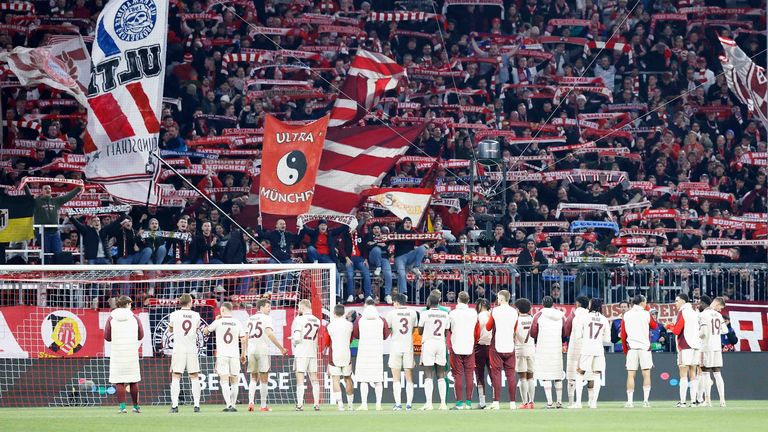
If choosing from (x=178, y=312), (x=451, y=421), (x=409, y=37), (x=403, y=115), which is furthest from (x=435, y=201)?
(x=451, y=421)

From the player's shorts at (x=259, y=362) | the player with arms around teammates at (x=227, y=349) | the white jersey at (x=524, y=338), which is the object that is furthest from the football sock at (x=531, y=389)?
the player with arms around teammates at (x=227, y=349)

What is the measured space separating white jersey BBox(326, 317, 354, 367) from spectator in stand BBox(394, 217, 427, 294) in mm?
3723

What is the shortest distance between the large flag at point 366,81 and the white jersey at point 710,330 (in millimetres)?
10266

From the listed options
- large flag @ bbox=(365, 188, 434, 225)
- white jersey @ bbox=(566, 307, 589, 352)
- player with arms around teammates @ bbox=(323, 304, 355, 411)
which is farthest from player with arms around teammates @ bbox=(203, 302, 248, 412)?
large flag @ bbox=(365, 188, 434, 225)

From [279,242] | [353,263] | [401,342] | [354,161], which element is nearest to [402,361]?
[401,342]

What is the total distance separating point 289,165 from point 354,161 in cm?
300

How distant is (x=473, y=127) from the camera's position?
3616 cm

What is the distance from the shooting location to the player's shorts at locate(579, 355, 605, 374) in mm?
23681

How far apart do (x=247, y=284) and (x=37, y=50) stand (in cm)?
663

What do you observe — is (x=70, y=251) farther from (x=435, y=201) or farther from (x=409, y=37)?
(x=409, y=37)

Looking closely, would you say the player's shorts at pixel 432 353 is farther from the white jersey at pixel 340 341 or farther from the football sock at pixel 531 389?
the football sock at pixel 531 389

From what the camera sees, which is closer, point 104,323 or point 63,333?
point 63,333

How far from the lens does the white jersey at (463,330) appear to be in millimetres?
23203

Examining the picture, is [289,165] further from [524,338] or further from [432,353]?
[524,338]
